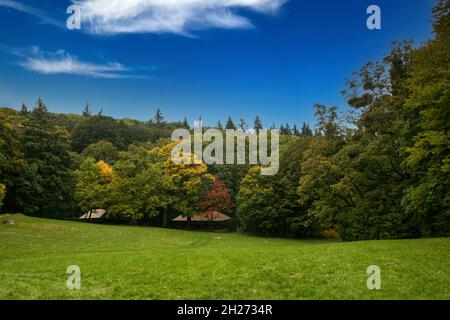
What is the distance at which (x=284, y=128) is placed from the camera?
14912 centimetres

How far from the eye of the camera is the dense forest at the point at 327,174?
79.7 feet

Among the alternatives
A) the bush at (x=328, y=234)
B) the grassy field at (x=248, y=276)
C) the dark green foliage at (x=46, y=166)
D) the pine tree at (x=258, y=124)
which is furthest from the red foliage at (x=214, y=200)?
the pine tree at (x=258, y=124)

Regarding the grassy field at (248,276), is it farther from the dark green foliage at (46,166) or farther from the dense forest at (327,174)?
the dark green foliage at (46,166)

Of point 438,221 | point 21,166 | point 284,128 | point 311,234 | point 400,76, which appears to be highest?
point 284,128

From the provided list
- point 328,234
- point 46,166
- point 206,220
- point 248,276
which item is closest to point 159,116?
point 206,220

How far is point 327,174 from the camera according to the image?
1471 inches

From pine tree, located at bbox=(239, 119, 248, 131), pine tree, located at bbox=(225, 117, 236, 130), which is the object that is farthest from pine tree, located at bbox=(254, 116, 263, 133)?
pine tree, located at bbox=(225, 117, 236, 130)

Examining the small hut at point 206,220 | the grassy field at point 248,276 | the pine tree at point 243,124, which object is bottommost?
the small hut at point 206,220

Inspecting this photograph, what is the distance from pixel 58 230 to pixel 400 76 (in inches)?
1417

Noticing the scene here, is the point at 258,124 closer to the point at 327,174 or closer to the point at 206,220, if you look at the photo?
the point at 206,220

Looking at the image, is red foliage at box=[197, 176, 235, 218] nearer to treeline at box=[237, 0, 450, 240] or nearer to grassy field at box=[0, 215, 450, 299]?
treeline at box=[237, 0, 450, 240]

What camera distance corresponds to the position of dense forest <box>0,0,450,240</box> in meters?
24.3

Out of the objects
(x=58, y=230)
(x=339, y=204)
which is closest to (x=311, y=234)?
(x=339, y=204)
